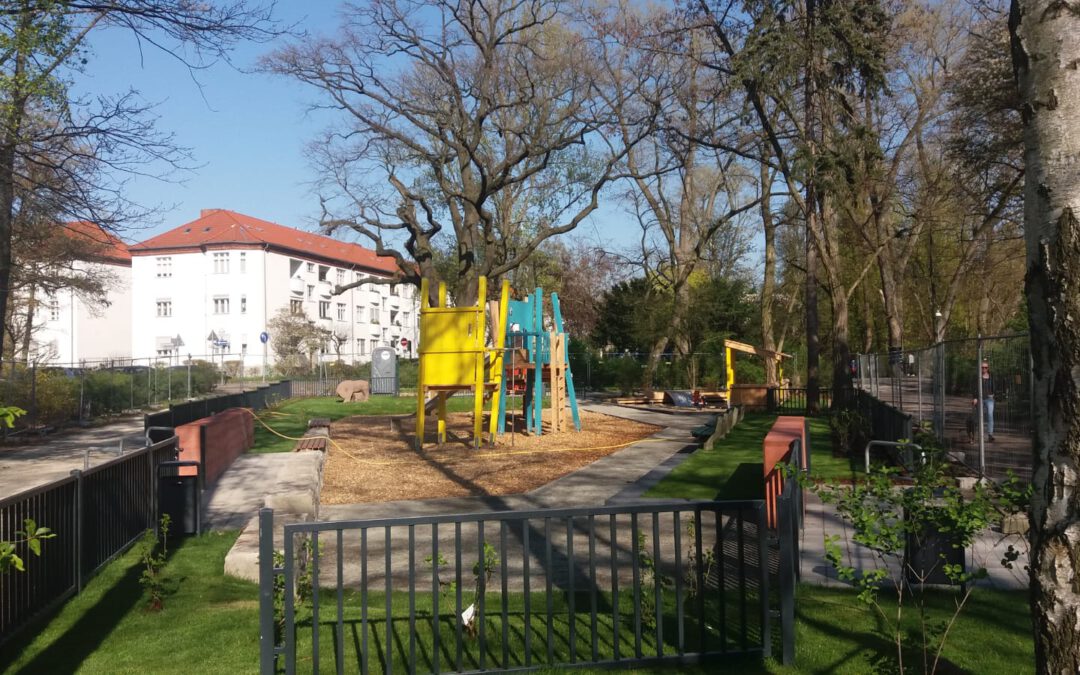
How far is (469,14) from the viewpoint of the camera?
28.5m

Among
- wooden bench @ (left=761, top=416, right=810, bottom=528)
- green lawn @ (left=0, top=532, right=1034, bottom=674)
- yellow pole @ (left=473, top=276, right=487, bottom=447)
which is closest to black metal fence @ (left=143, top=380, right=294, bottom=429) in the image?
yellow pole @ (left=473, top=276, right=487, bottom=447)

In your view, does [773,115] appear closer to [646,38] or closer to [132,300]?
[646,38]

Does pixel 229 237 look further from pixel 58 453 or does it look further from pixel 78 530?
pixel 78 530

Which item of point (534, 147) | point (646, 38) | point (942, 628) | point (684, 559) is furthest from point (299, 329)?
point (942, 628)

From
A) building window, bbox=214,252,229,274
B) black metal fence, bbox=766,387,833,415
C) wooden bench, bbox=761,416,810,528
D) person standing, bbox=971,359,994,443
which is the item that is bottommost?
black metal fence, bbox=766,387,833,415

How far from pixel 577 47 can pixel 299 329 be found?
37.3 metres

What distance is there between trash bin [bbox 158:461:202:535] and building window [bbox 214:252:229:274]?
6447 centimetres

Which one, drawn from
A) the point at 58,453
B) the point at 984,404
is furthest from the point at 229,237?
the point at 984,404

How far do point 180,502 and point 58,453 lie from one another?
11470 mm

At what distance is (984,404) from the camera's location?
11891mm

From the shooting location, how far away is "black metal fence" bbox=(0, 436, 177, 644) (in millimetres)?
6641

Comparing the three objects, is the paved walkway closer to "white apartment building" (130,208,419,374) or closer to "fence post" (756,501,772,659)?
"fence post" (756,501,772,659)

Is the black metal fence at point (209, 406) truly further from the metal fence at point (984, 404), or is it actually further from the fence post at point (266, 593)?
the metal fence at point (984, 404)

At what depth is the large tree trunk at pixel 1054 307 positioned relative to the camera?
3373 mm
